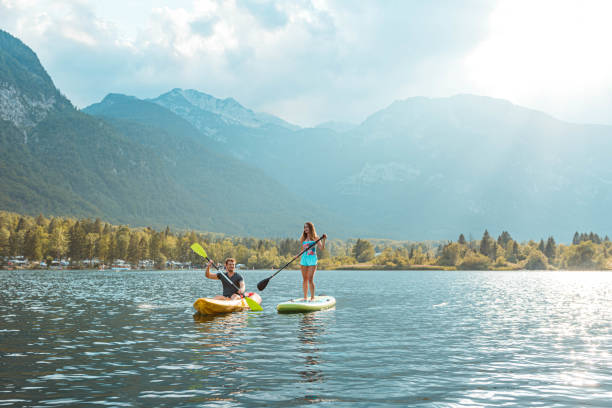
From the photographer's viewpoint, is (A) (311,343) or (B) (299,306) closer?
(A) (311,343)

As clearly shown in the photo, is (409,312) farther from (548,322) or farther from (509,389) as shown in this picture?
(509,389)

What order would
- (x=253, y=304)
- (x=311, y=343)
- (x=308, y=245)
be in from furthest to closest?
(x=253, y=304) → (x=308, y=245) → (x=311, y=343)

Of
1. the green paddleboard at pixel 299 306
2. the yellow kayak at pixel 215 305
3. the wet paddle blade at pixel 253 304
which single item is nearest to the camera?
the yellow kayak at pixel 215 305

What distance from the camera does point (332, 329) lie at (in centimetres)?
2628

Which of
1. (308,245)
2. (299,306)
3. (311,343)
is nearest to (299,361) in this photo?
(311,343)

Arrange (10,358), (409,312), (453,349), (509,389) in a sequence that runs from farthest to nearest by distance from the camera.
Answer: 1. (409,312)
2. (453,349)
3. (10,358)
4. (509,389)

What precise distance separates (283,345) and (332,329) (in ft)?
19.0

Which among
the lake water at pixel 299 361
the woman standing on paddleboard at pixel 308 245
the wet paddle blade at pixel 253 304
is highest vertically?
the woman standing on paddleboard at pixel 308 245

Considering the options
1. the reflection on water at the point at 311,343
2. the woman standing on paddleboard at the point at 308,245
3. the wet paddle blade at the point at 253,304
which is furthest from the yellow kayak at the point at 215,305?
the woman standing on paddleboard at the point at 308,245

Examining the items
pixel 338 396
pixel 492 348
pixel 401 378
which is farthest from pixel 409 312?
pixel 338 396

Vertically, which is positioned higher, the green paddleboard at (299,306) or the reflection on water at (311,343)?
the green paddleboard at (299,306)

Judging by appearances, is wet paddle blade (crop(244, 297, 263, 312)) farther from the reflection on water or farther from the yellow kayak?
the reflection on water

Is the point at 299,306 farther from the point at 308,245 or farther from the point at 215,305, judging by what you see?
the point at 215,305

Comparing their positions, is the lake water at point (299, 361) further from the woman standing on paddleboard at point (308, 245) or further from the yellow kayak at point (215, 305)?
the woman standing on paddleboard at point (308, 245)
